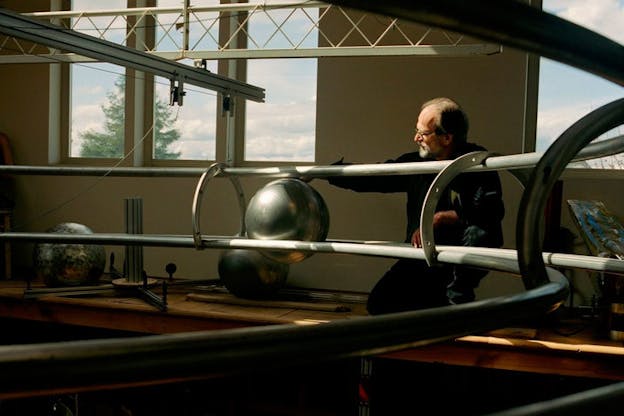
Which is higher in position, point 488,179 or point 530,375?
point 488,179

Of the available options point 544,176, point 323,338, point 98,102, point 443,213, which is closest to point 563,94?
point 443,213

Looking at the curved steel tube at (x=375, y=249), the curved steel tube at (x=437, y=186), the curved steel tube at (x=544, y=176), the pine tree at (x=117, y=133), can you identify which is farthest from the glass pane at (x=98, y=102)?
the curved steel tube at (x=544, y=176)

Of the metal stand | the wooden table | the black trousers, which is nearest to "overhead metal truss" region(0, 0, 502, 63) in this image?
the metal stand

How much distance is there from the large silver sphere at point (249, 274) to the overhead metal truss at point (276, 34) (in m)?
1.13

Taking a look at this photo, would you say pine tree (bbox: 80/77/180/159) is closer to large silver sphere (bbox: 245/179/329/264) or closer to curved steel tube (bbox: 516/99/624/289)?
large silver sphere (bbox: 245/179/329/264)

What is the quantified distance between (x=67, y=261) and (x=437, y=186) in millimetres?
3045

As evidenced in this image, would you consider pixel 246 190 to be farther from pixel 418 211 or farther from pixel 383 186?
pixel 418 211

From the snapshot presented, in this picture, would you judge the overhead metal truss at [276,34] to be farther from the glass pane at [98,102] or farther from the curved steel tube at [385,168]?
the curved steel tube at [385,168]

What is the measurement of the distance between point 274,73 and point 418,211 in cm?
177

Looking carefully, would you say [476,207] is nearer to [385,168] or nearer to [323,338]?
[385,168]

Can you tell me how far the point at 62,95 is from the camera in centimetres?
520

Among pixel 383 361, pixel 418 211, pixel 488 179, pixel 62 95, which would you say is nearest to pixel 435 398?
pixel 383 361

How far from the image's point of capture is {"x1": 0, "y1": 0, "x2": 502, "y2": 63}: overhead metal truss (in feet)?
10.3

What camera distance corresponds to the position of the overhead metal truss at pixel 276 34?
3.14 m
